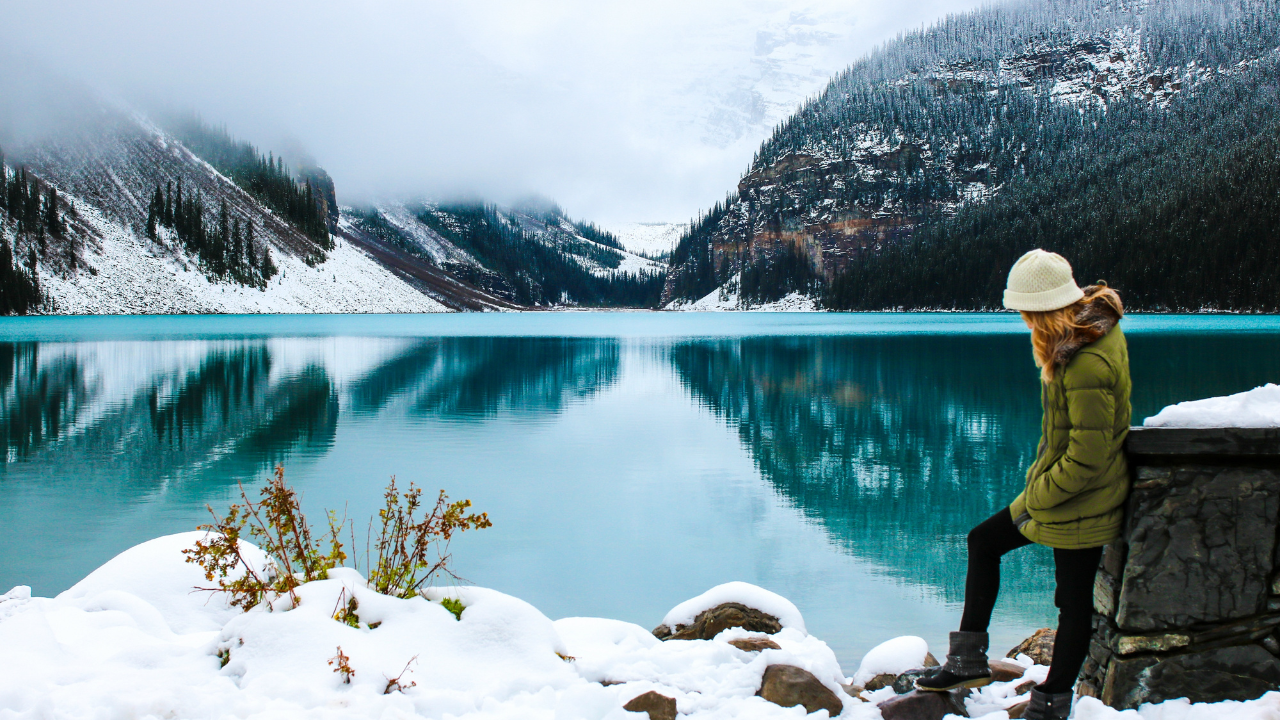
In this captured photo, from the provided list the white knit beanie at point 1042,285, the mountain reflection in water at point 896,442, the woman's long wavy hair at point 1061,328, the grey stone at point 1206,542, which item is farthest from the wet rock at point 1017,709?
the mountain reflection in water at point 896,442

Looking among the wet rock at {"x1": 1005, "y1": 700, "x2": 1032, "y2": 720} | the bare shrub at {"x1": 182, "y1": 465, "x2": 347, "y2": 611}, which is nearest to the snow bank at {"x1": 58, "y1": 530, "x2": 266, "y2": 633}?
the bare shrub at {"x1": 182, "y1": 465, "x2": 347, "y2": 611}

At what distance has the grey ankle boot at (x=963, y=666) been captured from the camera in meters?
4.56

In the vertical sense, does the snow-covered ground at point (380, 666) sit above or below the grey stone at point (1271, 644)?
below

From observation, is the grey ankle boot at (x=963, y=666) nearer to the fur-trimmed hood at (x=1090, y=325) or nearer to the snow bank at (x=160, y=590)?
the fur-trimmed hood at (x=1090, y=325)

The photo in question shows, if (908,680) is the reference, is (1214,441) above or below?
above

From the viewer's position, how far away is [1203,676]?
399 cm

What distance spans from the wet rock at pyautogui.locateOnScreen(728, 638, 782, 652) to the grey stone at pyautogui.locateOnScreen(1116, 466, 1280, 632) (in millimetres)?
2721

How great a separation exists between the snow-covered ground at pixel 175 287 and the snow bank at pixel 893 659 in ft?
447

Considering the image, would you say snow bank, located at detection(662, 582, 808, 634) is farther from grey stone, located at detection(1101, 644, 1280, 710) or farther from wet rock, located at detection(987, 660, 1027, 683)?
grey stone, located at detection(1101, 644, 1280, 710)

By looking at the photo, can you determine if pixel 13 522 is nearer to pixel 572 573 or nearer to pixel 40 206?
pixel 572 573

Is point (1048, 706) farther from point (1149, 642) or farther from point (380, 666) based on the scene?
point (380, 666)

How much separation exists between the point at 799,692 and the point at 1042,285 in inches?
107

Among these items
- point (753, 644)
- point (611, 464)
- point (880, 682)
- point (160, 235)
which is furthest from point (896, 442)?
point (160, 235)

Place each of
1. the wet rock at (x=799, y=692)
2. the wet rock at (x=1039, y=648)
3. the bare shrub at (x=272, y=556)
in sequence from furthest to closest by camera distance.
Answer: the wet rock at (x=1039, y=648), the bare shrub at (x=272, y=556), the wet rock at (x=799, y=692)
